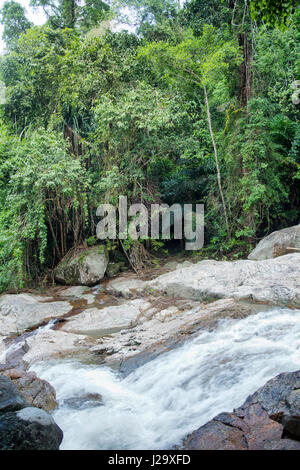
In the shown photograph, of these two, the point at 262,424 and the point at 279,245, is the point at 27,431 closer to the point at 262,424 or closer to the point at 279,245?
the point at 262,424

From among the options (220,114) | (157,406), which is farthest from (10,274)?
(220,114)

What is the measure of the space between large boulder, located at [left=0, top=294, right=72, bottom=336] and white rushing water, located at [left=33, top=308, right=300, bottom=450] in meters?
2.18

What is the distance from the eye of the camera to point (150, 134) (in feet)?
32.8

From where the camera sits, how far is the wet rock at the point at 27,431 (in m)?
2.58

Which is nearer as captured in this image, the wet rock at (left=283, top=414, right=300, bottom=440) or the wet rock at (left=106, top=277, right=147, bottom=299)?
the wet rock at (left=283, top=414, right=300, bottom=440)

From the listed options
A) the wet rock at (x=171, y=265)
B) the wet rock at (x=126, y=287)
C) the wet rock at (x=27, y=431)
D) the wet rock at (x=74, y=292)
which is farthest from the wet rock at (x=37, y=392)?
the wet rock at (x=171, y=265)

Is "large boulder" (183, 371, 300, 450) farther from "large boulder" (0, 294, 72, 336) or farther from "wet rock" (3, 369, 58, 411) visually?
"large boulder" (0, 294, 72, 336)

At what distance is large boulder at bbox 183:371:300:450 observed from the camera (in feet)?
8.02

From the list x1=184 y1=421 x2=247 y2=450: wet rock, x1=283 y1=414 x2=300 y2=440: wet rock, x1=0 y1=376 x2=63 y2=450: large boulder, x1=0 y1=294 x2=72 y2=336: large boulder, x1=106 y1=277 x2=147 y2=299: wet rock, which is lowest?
x1=0 y1=294 x2=72 y2=336: large boulder

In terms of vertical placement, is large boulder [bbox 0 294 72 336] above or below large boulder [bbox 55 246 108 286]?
below

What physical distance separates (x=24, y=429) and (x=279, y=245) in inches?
254

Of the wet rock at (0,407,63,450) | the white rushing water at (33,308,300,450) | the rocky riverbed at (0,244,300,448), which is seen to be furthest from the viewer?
the rocky riverbed at (0,244,300,448)

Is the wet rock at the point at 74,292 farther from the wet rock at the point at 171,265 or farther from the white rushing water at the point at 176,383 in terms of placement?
the white rushing water at the point at 176,383

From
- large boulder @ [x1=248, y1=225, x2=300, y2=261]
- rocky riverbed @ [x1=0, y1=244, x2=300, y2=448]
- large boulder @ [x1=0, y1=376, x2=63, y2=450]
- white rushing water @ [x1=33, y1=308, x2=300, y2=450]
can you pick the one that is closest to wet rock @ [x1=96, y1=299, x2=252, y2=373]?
rocky riverbed @ [x1=0, y1=244, x2=300, y2=448]
